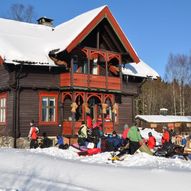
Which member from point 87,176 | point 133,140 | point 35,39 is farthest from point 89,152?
point 35,39

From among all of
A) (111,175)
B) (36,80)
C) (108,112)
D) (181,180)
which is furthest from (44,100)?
(181,180)

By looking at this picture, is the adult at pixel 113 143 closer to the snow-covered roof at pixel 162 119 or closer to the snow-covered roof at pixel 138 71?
the snow-covered roof at pixel 138 71

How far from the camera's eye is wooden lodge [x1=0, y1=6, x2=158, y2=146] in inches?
843

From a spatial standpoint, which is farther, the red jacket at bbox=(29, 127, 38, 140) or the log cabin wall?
the log cabin wall

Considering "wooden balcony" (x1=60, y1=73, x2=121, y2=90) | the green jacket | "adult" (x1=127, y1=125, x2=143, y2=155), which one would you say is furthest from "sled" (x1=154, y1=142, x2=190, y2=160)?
"wooden balcony" (x1=60, y1=73, x2=121, y2=90)

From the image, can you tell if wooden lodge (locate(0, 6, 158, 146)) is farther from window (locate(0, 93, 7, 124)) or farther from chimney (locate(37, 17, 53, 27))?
chimney (locate(37, 17, 53, 27))

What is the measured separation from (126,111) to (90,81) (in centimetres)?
476

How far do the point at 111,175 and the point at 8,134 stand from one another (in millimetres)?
12831

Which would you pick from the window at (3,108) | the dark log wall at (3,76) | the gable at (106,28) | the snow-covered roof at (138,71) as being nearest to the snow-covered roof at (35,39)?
the gable at (106,28)

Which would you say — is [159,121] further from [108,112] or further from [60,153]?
[60,153]

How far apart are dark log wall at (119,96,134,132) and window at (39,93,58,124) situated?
5.10m

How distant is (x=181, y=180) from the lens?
9.13 metres

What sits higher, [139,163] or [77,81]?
[77,81]

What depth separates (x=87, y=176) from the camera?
10.1 meters
